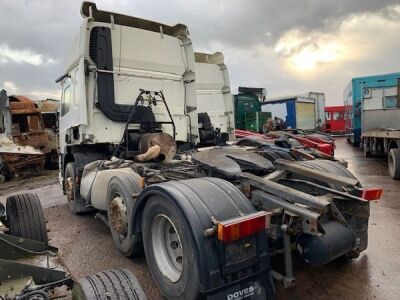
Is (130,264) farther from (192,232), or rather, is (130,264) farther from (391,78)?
(391,78)

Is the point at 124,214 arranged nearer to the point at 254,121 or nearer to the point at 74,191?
the point at 74,191

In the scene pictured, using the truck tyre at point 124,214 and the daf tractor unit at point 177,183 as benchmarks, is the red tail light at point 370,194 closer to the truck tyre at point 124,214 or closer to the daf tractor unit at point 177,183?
the daf tractor unit at point 177,183

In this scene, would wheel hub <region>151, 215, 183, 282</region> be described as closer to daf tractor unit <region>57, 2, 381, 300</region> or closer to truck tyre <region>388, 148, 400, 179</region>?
daf tractor unit <region>57, 2, 381, 300</region>

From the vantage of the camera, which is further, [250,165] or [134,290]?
[250,165]

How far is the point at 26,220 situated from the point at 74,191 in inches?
87.5

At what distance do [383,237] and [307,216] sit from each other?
101 inches

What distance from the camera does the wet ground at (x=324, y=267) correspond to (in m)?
3.21

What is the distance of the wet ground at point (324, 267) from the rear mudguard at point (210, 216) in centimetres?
76

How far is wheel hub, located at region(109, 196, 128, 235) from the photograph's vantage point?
12.6 ft

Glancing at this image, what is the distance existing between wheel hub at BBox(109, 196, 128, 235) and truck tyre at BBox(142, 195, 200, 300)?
65 cm

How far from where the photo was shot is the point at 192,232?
2467 millimetres

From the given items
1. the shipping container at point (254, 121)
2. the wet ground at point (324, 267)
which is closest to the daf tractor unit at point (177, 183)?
the wet ground at point (324, 267)

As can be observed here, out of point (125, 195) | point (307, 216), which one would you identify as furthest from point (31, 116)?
point (307, 216)

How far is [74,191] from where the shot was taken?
5.84 meters
